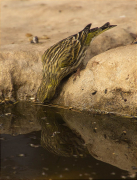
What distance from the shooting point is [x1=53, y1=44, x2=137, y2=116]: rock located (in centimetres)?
466

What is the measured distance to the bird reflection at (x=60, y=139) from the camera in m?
3.57

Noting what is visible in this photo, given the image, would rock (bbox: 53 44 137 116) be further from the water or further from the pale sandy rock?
the water

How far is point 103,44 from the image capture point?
6.26 metres

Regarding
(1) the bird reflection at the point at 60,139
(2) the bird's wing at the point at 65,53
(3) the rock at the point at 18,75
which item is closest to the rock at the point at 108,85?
(2) the bird's wing at the point at 65,53

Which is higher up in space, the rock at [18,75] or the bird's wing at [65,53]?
the bird's wing at [65,53]

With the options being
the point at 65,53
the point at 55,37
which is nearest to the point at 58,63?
the point at 65,53

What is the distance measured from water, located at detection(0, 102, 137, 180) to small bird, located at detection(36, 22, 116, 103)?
1.12 feet

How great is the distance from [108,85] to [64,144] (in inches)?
61.8

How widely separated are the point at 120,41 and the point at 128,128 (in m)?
2.88

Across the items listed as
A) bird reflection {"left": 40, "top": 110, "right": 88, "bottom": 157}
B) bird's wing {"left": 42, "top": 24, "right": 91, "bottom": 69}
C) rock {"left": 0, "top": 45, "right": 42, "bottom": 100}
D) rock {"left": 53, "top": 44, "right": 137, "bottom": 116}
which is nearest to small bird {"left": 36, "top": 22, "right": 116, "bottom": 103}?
bird's wing {"left": 42, "top": 24, "right": 91, "bottom": 69}

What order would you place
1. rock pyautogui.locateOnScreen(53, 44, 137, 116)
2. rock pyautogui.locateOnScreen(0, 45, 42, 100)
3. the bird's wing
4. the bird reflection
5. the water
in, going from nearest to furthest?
the water
the bird reflection
rock pyautogui.locateOnScreen(53, 44, 137, 116)
the bird's wing
rock pyautogui.locateOnScreen(0, 45, 42, 100)

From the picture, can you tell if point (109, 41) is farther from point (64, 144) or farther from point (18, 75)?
point (64, 144)

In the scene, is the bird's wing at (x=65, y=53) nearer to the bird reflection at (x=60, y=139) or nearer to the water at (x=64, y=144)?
the water at (x=64, y=144)

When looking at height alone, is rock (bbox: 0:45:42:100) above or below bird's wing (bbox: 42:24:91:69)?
below
